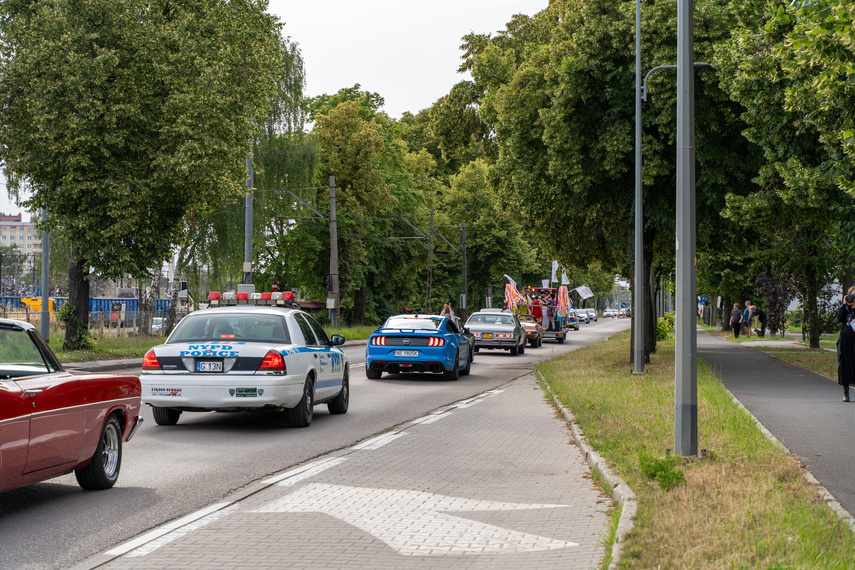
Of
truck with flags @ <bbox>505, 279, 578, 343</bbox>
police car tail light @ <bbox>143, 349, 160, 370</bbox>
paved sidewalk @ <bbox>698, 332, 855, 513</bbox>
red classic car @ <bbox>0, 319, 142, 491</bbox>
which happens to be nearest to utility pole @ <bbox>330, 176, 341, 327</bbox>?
truck with flags @ <bbox>505, 279, 578, 343</bbox>

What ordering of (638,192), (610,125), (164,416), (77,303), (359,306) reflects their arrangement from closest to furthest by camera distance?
(164,416) < (638,192) < (610,125) < (77,303) < (359,306)

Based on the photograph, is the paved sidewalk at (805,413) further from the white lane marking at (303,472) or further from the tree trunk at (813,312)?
the tree trunk at (813,312)

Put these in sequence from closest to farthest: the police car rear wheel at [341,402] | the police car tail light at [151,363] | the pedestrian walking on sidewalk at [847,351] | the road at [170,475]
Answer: the road at [170,475] → the police car tail light at [151,363] → the police car rear wheel at [341,402] → the pedestrian walking on sidewalk at [847,351]

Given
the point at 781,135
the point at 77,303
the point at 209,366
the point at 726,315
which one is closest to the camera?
the point at 209,366

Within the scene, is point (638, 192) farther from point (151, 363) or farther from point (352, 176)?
point (352, 176)

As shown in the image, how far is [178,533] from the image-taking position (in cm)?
641

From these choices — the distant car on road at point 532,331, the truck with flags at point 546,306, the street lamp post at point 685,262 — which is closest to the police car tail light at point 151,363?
the street lamp post at point 685,262

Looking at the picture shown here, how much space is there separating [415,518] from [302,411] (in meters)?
5.61

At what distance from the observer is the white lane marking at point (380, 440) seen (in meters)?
10.8

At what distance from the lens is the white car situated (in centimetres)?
1154

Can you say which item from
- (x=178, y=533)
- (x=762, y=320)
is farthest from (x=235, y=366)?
(x=762, y=320)

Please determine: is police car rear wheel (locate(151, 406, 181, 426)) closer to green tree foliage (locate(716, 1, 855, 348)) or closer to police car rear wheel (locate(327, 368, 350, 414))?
police car rear wheel (locate(327, 368, 350, 414))

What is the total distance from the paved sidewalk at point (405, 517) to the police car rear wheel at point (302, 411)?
1.66 meters

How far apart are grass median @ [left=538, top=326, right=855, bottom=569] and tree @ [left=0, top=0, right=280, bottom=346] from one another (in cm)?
1496
